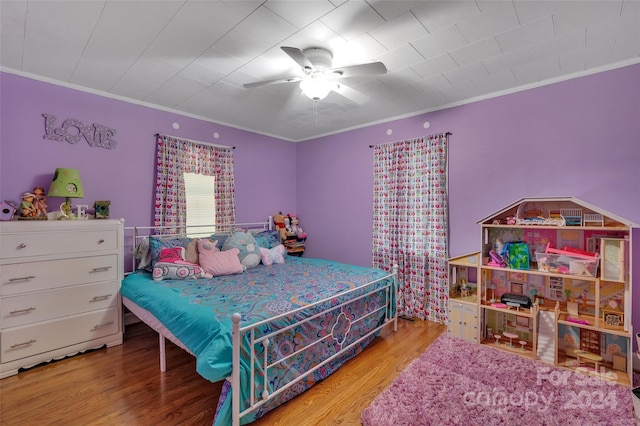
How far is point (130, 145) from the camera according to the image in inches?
137

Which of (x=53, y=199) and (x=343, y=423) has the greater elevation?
(x=53, y=199)

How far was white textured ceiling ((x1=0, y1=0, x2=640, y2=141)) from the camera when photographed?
1.90 metres

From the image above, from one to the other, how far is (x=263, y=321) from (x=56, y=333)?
87.5 inches

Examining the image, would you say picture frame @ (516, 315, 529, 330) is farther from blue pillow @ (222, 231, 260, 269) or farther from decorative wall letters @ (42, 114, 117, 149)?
decorative wall letters @ (42, 114, 117, 149)

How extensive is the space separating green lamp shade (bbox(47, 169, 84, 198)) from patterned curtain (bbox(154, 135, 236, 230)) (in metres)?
0.79

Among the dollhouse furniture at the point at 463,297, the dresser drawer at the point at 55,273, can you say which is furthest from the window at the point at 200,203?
Answer: the dollhouse furniture at the point at 463,297

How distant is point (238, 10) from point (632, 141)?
3367 mm

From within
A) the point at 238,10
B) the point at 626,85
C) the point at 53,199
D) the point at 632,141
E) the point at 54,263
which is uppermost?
the point at 238,10

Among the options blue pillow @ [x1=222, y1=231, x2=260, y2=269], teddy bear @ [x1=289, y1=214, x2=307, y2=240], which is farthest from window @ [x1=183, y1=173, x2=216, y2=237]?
teddy bear @ [x1=289, y1=214, x2=307, y2=240]

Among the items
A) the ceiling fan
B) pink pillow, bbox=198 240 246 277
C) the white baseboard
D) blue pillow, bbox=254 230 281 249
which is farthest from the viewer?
blue pillow, bbox=254 230 281 249

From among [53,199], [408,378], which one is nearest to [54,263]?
[53,199]

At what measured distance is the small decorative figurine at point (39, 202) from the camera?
2777 mm

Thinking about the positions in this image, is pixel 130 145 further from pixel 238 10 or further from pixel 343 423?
pixel 343 423

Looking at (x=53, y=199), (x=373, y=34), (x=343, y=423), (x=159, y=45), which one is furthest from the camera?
(x=53, y=199)
